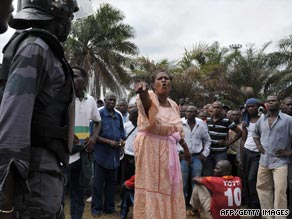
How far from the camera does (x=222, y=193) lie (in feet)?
16.2

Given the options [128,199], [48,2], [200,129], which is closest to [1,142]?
[48,2]

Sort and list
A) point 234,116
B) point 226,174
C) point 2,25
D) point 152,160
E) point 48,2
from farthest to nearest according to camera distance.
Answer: point 234,116, point 226,174, point 152,160, point 48,2, point 2,25

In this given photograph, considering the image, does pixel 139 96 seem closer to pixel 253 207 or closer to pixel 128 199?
pixel 128 199

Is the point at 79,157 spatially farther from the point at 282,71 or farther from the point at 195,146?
the point at 282,71

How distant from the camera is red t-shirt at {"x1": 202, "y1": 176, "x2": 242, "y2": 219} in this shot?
489 centimetres

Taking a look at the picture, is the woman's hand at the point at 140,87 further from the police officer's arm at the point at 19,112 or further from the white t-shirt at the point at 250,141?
the white t-shirt at the point at 250,141

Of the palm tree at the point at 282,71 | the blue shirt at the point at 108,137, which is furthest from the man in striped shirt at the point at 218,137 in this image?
the palm tree at the point at 282,71

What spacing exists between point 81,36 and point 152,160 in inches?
871

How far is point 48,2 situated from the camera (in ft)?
7.15

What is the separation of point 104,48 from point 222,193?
72.5ft

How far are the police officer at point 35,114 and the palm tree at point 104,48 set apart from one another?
23.0 metres

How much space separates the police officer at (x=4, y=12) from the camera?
164 cm

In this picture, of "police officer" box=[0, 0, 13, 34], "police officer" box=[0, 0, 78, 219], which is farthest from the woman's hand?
"police officer" box=[0, 0, 13, 34]

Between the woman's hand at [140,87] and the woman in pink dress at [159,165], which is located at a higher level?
the woman's hand at [140,87]
